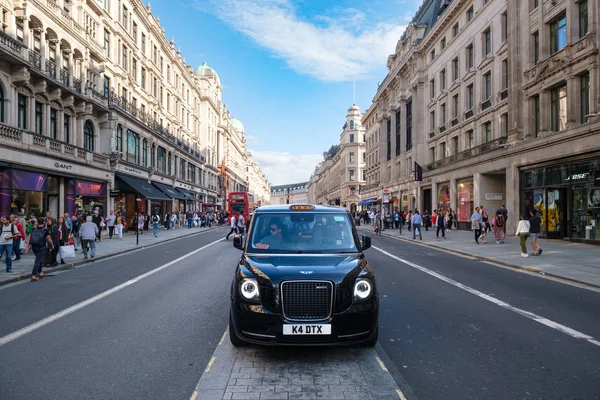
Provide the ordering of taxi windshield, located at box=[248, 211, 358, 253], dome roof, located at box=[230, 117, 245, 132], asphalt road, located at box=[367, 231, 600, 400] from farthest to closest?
dome roof, located at box=[230, 117, 245, 132]
taxi windshield, located at box=[248, 211, 358, 253]
asphalt road, located at box=[367, 231, 600, 400]

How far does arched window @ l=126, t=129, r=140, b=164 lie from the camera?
35200 millimetres

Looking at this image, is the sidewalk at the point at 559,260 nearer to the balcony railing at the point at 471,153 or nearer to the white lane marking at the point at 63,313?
the balcony railing at the point at 471,153

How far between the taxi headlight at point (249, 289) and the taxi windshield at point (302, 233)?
857mm

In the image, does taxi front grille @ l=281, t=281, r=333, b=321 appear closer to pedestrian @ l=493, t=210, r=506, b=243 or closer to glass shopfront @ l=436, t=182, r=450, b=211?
pedestrian @ l=493, t=210, r=506, b=243

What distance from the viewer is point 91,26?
95.8 ft

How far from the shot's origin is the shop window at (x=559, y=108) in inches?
847

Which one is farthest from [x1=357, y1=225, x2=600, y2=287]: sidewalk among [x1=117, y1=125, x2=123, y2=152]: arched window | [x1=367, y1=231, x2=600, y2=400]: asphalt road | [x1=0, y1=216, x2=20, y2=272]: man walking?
[x1=117, y1=125, x2=123, y2=152]: arched window

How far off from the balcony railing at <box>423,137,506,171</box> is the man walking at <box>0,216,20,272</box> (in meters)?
26.1

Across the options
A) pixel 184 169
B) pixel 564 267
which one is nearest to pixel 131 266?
pixel 564 267

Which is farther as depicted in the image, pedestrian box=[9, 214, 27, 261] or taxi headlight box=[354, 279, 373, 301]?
pedestrian box=[9, 214, 27, 261]

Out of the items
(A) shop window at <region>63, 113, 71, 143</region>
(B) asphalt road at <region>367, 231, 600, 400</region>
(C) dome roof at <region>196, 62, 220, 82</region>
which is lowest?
(B) asphalt road at <region>367, 231, 600, 400</region>

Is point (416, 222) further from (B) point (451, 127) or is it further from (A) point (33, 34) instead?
(A) point (33, 34)

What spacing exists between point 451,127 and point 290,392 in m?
36.2

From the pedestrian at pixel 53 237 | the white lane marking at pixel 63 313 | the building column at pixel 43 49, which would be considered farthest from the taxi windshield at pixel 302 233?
the building column at pixel 43 49
